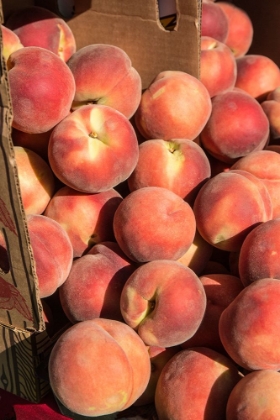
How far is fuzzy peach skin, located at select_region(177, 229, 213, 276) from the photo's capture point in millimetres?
1094

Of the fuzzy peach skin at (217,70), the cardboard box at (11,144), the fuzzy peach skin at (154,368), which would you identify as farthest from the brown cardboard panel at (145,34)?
the fuzzy peach skin at (154,368)

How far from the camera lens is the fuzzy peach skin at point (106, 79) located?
1.15 m

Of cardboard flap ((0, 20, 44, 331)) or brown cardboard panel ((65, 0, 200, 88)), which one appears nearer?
cardboard flap ((0, 20, 44, 331))

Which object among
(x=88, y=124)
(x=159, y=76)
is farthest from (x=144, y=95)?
(x=88, y=124)

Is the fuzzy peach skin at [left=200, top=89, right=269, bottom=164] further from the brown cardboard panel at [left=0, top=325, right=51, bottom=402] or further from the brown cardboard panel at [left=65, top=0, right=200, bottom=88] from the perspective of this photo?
the brown cardboard panel at [left=0, top=325, right=51, bottom=402]

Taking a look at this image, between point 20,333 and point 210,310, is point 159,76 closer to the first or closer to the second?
point 210,310

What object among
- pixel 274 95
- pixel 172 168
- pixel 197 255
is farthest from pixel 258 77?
pixel 197 255

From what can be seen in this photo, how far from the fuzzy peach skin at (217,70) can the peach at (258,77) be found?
13 centimetres

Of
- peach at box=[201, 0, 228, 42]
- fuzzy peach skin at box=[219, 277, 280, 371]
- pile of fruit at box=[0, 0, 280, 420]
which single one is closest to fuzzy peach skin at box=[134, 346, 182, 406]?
pile of fruit at box=[0, 0, 280, 420]

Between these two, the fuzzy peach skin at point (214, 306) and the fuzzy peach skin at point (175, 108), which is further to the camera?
the fuzzy peach skin at point (175, 108)

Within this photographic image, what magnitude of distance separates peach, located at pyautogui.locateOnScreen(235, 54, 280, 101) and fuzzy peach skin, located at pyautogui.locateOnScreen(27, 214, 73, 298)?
809mm

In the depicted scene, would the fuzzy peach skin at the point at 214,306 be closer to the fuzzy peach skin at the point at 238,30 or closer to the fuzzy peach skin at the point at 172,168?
the fuzzy peach skin at the point at 172,168

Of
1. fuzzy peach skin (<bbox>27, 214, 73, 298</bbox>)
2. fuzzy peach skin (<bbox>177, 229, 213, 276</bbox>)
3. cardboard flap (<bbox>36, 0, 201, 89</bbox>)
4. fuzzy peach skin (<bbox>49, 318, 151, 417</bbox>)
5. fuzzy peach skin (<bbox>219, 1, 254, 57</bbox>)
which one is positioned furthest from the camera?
fuzzy peach skin (<bbox>219, 1, 254, 57</bbox>)

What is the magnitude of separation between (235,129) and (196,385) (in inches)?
24.9
